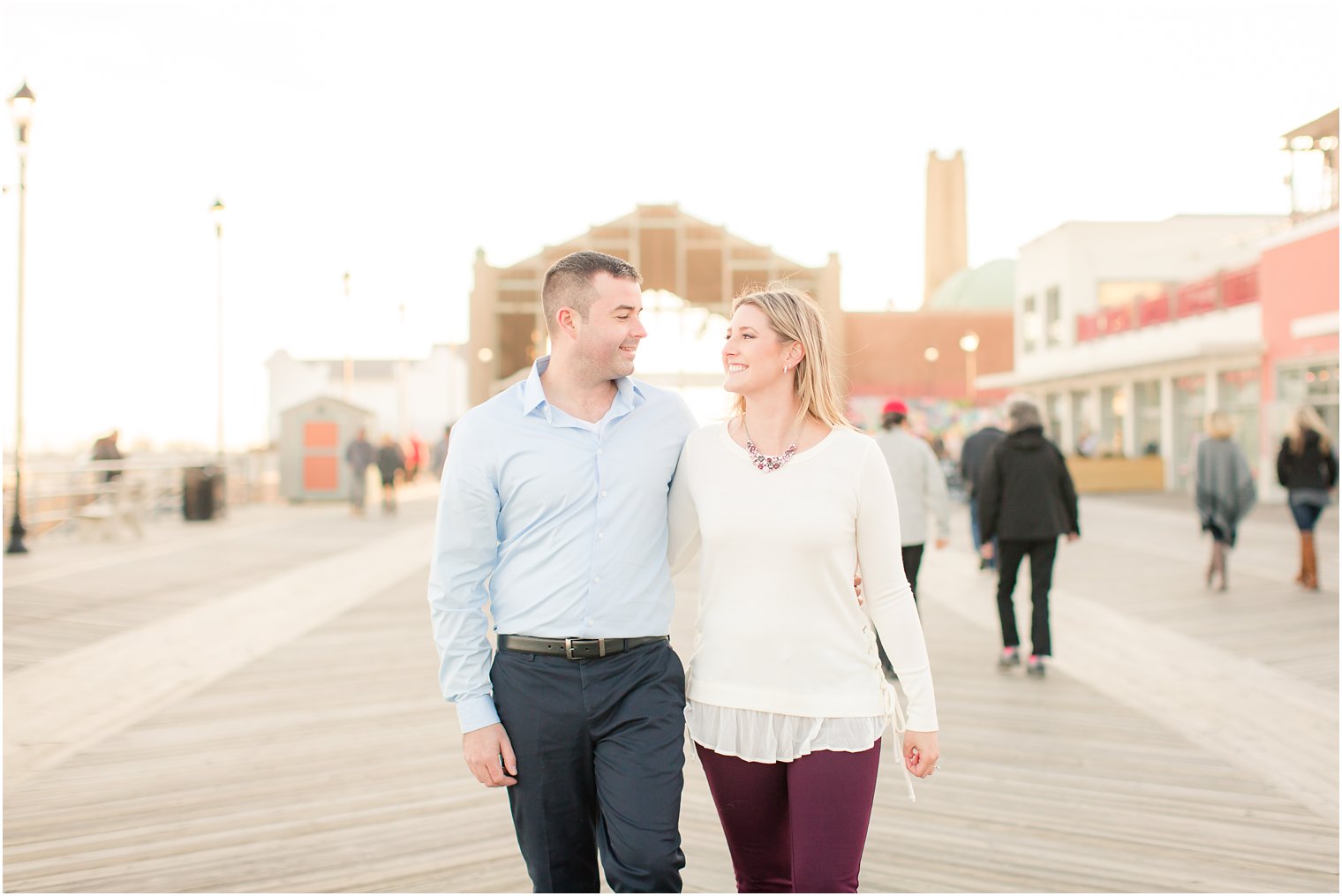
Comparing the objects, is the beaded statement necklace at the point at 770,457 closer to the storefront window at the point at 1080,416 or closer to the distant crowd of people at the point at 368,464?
the distant crowd of people at the point at 368,464

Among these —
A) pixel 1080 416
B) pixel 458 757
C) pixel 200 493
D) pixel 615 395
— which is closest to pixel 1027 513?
pixel 458 757

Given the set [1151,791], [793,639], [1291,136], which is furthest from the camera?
[1291,136]

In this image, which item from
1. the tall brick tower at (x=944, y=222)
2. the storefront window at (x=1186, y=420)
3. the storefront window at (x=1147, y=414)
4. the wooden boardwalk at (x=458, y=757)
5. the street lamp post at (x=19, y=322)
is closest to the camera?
the wooden boardwalk at (x=458, y=757)

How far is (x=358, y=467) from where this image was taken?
20609mm

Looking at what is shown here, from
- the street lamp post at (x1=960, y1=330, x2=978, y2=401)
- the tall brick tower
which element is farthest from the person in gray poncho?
Result: the tall brick tower

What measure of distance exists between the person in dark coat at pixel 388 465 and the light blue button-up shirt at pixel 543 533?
1944cm

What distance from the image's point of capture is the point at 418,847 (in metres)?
4.06

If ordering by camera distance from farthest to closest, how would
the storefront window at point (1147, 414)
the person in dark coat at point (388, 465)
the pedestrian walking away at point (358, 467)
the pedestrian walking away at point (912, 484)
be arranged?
the storefront window at point (1147, 414) → the person in dark coat at point (388, 465) → the pedestrian walking away at point (358, 467) → the pedestrian walking away at point (912, 484)

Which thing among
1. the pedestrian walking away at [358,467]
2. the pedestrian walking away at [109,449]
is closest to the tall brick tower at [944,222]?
the pedestrian walking away at [358,467]

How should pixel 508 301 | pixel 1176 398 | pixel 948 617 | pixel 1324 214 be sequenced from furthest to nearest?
pixel 508 301
pixel 1176 398
pixel 1324 214
pixel 948 617

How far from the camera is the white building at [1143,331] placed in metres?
25.1

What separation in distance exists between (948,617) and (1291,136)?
67.5ft

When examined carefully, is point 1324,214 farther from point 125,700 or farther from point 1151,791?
point 125,700

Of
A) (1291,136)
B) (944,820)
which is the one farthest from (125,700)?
(1291,136)
